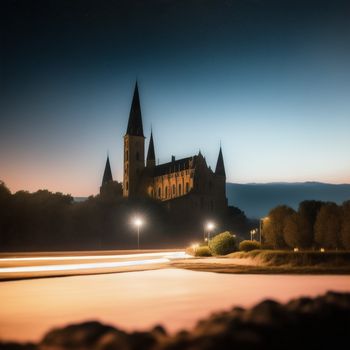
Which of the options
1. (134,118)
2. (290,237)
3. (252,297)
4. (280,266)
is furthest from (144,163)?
(252,297)

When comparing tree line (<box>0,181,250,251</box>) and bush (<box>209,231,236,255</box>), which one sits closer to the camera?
bush (<box>209,231,236,255</box>)

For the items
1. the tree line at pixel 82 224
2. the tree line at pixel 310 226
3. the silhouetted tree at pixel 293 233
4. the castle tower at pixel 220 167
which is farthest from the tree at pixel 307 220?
the castle tower at pixel 220 167

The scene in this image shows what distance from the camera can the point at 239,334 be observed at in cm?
675

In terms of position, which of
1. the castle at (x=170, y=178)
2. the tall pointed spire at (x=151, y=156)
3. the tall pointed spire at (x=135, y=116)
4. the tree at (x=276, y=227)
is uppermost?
the tall pointed spire at (x=135, y=116)

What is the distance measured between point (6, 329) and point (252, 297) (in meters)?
8.06

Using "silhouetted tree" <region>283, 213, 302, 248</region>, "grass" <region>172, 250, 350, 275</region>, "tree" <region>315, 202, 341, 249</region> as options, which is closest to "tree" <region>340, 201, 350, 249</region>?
"tree" <region>315, 202, 341, 249</region>

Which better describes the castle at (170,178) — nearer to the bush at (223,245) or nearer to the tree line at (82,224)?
the tree line at (82,224)

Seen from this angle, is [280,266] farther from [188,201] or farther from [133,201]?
[188,201]

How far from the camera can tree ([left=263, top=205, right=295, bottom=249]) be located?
74438mm

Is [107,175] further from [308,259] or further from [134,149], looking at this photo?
[308,259]

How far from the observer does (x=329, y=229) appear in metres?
67.6

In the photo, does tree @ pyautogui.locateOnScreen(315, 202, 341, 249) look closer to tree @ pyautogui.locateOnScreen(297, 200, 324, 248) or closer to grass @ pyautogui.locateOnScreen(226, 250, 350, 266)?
tree @ pyautogui.locateOnScreen(297, 200, 324, 248)

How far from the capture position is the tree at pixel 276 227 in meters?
74.4

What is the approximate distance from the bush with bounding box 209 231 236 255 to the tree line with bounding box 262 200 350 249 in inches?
1067
